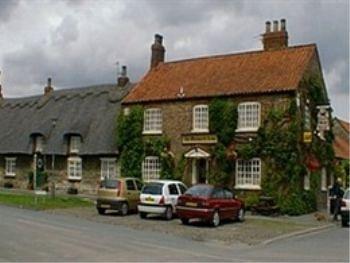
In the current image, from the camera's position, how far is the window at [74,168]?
44.8 metres

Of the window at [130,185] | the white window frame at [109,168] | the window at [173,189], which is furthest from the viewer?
the white window frame at [109,168]

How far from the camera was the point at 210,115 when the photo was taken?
121ft

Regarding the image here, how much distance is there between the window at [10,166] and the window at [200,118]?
18057 mm

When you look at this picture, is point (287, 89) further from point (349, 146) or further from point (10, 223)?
point (349, 146)

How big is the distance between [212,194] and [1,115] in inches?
1314

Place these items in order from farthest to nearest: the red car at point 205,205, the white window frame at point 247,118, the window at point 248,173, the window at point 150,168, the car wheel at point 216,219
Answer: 1. the window at point 150,168
2. the white window frame at point 247,118
3. the window at point 248,173
4. the car wheel at point 216,219
5. the red car at point 205,205

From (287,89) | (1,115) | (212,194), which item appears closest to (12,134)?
(1,115)

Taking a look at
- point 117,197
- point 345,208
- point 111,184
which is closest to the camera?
point 345,208

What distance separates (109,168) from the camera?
4284cm

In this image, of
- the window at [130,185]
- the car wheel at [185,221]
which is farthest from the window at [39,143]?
the car wheel at [185,221]

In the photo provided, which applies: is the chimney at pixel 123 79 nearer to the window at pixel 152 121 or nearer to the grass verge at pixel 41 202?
the window at pixel 152 121

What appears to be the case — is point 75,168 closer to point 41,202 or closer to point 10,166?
point 10,166

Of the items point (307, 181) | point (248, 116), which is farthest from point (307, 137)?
point (248, 116)

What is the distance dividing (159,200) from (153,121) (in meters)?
11.8
